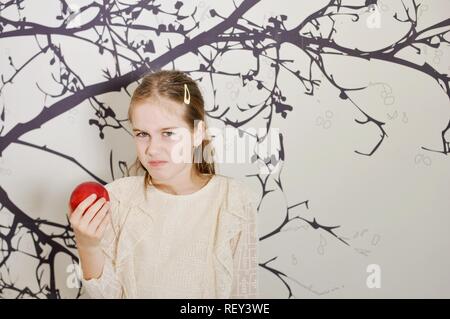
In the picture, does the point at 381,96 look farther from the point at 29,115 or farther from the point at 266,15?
the point at 29,115

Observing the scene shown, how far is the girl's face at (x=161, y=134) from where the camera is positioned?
0.92 meters

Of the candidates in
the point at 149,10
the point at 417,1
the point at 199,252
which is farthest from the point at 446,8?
the point at 199,252

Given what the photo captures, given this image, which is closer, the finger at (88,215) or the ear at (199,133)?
the finger at (88,215)

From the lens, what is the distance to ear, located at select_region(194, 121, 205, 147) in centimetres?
100

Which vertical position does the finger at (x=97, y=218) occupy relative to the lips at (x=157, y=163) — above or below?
below

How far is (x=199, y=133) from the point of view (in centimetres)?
101

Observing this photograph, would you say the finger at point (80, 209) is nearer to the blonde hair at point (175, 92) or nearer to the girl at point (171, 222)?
the girl at point (171, 222)

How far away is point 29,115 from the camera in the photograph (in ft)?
3.64

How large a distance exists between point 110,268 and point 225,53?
58 centimetres

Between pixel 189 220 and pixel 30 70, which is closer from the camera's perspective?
pixel 189 220

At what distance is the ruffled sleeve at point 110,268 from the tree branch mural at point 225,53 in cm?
21

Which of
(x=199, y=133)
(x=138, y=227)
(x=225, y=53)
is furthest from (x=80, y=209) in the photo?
(x=225, y=53)

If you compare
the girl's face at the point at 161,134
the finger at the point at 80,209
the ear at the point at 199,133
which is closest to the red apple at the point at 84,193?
the finger at the point at 80,209

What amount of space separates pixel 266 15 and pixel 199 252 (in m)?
0.60
